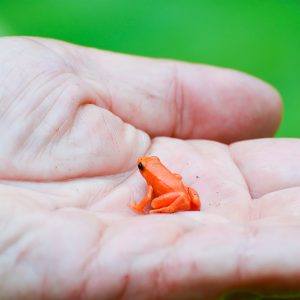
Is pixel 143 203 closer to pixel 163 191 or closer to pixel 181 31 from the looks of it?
pixel 163 191

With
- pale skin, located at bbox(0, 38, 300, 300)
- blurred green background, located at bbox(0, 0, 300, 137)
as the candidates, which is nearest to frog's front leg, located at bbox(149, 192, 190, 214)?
pale skin, located at bbox(0, 38, 300, 300)

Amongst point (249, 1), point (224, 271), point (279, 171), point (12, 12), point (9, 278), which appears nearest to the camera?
point (224, 271)

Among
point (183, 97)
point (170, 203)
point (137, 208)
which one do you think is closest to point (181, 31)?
point (183, 97)

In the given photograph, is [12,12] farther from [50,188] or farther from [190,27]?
[50,188]

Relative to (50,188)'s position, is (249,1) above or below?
above

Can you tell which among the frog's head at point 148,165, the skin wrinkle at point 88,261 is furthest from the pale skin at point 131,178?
the frog's head at point 148,165

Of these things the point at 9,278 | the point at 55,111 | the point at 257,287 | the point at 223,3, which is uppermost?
the point at 223,3

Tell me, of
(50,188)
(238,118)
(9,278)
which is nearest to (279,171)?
(238,118)
